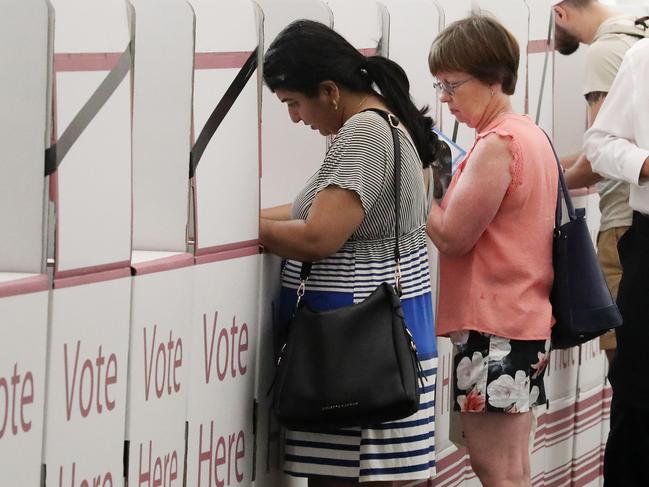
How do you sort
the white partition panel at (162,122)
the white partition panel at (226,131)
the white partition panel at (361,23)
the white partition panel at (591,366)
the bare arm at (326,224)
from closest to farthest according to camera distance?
the white partition panel at (162,122) → the white partition panel at (226,131) → the bare arm at (326,224) → the white partition panel at (361,23) → the white partition panel at (591,366)

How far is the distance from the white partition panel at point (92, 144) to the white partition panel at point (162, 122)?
176 millimetres

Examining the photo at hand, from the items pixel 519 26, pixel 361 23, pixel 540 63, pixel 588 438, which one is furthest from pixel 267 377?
pixel 588 438

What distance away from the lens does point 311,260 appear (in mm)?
2752

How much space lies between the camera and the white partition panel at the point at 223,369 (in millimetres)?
2598

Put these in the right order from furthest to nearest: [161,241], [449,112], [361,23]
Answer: [449,112] < [361,23] < [161,241]

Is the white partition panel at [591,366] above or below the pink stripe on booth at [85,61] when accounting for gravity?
below

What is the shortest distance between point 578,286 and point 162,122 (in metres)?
1.16

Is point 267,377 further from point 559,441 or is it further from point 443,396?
point 559,441

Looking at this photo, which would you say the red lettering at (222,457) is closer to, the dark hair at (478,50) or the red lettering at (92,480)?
the red lettering at (92,480)

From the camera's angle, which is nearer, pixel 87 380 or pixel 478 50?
pixel 87 380

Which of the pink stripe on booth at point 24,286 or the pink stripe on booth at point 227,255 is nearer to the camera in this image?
the pink stripe on booth at point 24,286

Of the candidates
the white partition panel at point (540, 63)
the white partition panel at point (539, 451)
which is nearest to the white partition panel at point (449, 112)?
the white partition panel at point (540, 63)

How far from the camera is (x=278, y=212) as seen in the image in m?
3.00

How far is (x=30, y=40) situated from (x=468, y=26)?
4.25ft
